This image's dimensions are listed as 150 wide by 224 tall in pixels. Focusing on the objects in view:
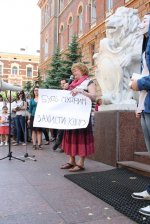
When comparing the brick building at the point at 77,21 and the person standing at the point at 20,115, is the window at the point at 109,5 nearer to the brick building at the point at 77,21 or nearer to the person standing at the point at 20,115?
the brick building at the point at 77,21

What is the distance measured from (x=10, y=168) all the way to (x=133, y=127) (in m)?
2.41

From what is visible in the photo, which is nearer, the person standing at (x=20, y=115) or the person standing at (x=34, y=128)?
the person standing at (x=34, y=128)

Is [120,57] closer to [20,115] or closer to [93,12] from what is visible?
[20,115]

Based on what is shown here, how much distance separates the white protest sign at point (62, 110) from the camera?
6017 millimetres

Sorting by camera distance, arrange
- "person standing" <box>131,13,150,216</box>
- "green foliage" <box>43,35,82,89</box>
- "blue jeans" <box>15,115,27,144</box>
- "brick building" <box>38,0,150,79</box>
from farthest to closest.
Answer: "brick building" <box>38,0,150,79</box>, "green foliage" <box>43,35,82,89</box>, "blue jeans" <box>15,115,27,144</box>, "person standing" <box>131,13,150,216</box>

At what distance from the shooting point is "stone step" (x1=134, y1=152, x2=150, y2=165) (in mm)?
5944

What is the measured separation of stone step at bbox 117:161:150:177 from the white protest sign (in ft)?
3.33

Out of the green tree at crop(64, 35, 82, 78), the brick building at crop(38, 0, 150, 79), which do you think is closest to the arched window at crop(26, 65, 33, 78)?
the brick building at crop(38, 0, 150, 79)

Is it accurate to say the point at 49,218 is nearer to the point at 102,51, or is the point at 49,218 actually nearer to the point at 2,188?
the point at 2,188

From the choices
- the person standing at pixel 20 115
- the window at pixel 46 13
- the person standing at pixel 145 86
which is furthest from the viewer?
the window at pixel 46 13

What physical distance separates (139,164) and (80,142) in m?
1.09

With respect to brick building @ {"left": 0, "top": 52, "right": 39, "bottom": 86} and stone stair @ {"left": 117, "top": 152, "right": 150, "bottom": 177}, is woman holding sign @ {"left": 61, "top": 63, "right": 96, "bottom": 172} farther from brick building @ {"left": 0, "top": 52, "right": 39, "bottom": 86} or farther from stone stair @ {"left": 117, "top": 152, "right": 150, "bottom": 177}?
brick building @ {"left": 0, "top": 52, "right": 39, "bottom": 86}

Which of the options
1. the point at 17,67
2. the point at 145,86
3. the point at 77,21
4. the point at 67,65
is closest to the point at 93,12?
the point at 77,21

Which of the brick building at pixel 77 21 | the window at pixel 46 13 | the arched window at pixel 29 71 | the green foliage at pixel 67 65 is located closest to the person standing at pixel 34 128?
the green foliage at pixel 67 65
